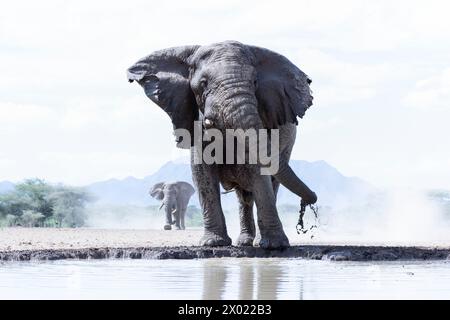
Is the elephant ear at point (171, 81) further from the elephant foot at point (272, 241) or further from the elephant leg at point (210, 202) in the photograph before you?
the elephant foot at point (272, 241)

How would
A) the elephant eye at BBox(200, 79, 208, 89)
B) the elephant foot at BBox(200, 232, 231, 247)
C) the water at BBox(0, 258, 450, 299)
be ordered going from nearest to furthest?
the water at BBox(0, 258, 450, 299), the elephant eye at BBox(200, 79, 208, 89), the elephant foot at BBox(200, 232, 231, 247)

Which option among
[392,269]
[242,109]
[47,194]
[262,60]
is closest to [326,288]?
[392,269]

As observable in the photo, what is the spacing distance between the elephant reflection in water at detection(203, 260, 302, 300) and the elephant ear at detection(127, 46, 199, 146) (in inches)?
104

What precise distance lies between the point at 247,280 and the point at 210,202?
5016 mm

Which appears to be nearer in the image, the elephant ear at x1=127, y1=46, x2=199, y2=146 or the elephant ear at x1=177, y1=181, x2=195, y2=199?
the elephant ear at x1=127, y1=46, x2=199, y2=146

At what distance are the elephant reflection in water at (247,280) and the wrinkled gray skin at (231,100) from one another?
1813 millimetres

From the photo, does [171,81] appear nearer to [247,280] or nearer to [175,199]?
[247,280]

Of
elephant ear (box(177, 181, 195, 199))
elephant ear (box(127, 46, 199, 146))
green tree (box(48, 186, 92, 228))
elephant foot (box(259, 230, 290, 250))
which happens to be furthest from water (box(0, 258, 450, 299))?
green tree (box(48, 186, 92, 228))

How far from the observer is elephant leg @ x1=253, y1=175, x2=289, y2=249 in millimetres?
16359

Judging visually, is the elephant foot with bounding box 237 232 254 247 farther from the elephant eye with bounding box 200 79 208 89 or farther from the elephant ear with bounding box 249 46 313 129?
the elephant eye with bounding box 200 79 208 89

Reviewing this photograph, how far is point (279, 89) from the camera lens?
16.9m

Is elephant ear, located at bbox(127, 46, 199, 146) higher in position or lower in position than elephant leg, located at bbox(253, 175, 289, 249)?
higher
